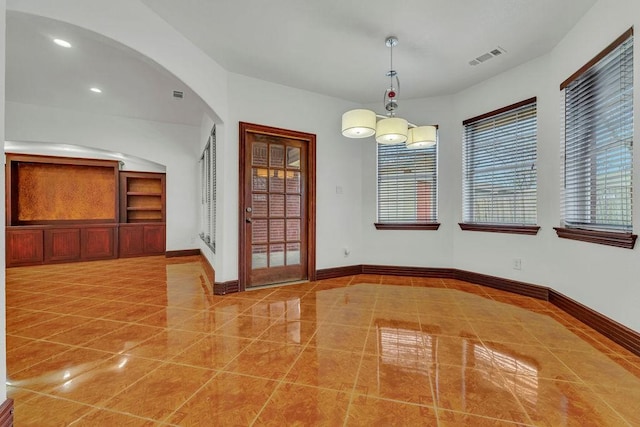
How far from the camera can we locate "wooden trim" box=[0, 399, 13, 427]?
1.23 meters

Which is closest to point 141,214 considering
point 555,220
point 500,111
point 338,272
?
point 338,272

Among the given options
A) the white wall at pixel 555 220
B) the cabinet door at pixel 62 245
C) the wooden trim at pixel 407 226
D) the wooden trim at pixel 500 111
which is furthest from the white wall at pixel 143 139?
the wooden trim at pixel 500 111

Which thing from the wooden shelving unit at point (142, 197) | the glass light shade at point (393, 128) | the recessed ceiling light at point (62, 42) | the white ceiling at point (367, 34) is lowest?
the wooden shelving unit at point (142, 197)

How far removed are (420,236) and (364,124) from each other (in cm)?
257

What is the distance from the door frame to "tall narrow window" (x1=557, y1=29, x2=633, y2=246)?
296 centimetres

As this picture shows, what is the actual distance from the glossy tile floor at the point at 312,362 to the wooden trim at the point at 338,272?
89cm

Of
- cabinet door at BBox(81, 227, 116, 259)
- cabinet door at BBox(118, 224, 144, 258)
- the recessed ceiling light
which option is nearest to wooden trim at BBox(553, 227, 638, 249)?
the recessed ceiling light

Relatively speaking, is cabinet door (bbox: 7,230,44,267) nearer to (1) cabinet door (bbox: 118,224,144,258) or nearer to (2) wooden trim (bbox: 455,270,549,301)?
(1) cabinet door (bbox: 118,224,144,258)

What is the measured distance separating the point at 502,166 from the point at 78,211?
7887mm

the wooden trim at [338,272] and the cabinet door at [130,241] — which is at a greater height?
the cabinet door at [130,241]

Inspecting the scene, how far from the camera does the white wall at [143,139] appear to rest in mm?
5242

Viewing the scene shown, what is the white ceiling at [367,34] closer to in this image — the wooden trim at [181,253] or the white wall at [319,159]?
the white wall at [319,159]

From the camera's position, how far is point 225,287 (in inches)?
142

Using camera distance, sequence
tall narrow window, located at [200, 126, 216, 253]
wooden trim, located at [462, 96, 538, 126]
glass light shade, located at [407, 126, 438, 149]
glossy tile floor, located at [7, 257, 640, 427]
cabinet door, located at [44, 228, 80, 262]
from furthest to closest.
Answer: cabinet door, located at [44, 228, 80, 262], tall narrow window, located at [200, 126, 216, 253], wooden trim, located at [462, 96, 538, 126], glass light shade, located at [407, 126, 438, 149], glossy tile floor, located at [7, 257, 640, 427]
